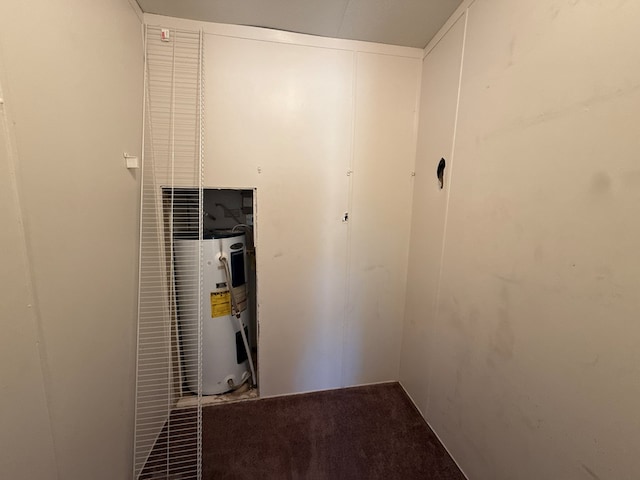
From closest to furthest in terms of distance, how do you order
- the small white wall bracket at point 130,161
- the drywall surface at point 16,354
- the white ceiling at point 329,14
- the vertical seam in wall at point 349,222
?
the drywall surface at point 16,354
the small white wall bracket at point 130,161
the white ceiling at point 329,14
the vertical seam in wall at point 349,222

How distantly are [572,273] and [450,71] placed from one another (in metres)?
1.26

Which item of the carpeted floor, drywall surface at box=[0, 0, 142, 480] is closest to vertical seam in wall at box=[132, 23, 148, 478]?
drywall surface at box=[0, 0, 142, 480]

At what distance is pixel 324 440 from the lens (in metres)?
1.55

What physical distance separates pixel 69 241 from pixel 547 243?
5.73 feet

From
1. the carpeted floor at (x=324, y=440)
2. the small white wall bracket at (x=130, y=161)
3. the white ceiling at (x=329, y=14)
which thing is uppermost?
the white ceiling at (x=329, y=14)

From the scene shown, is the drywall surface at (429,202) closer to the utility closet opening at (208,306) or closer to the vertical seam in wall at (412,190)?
the vertical seam in wall at (412,190)

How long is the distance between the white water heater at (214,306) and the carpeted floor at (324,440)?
24 centimetres

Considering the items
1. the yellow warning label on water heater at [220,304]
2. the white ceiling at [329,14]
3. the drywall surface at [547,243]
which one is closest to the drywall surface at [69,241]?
the white ceiling at [329,14]

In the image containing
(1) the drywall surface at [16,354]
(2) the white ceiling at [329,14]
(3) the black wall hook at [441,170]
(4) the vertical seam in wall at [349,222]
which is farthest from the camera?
(4) the vertical seam in wall at [349,222]

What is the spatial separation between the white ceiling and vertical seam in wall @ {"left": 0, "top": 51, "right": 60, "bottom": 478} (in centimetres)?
111

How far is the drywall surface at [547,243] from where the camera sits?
0.70 metres

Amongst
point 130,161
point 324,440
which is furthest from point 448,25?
point 324,440

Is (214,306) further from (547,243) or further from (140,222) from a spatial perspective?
(547,243)

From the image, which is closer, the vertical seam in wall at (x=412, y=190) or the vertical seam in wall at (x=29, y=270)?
the vertical seam in wall at (x=29, y=270)
